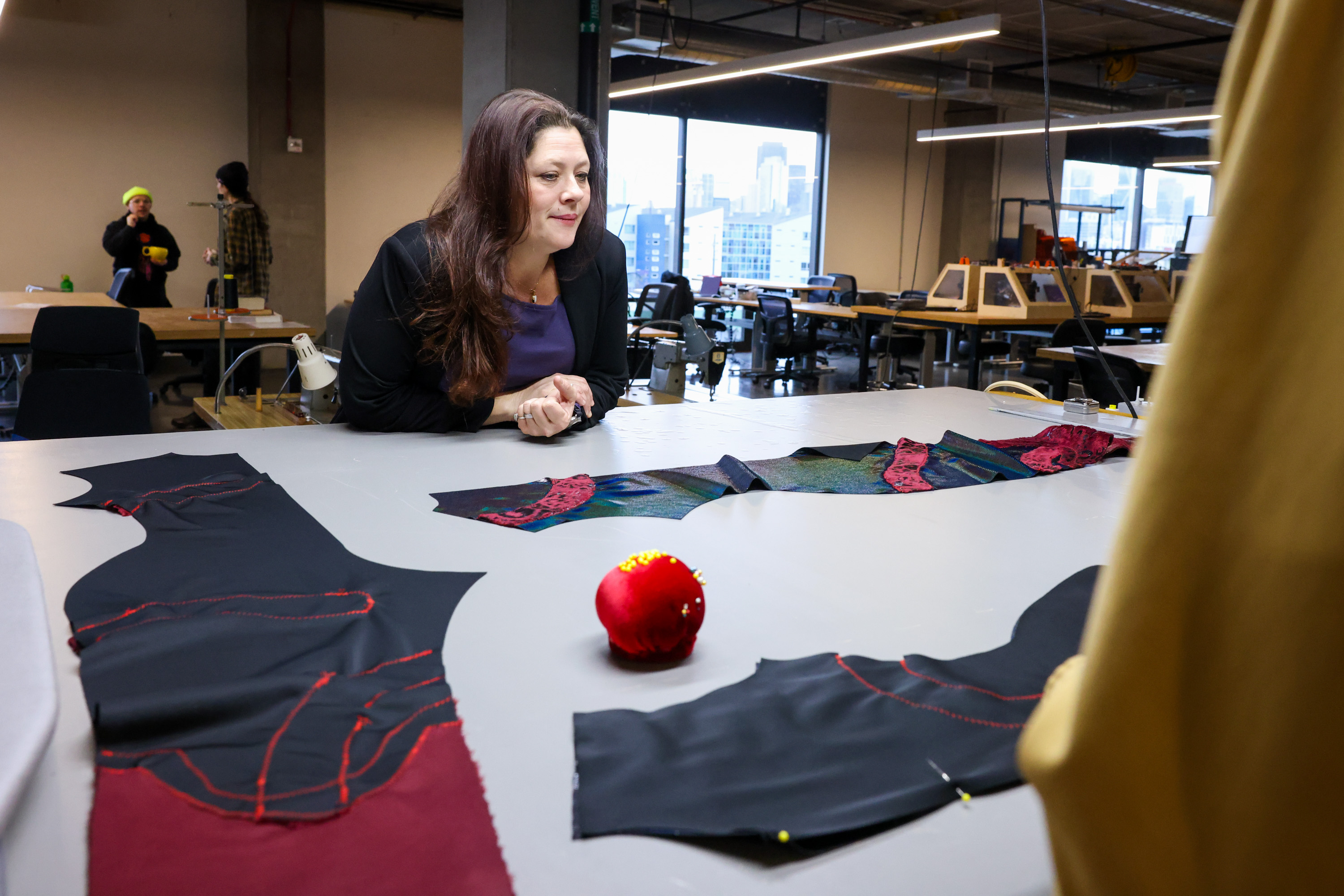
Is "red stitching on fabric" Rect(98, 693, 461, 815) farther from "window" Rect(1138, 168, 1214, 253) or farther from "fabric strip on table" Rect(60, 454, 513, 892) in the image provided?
"window" Rect(1138, 168, 1214, 253)

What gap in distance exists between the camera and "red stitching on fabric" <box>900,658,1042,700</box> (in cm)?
79

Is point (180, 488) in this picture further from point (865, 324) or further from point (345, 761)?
point (865, 324)

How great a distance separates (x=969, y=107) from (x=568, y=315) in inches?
450

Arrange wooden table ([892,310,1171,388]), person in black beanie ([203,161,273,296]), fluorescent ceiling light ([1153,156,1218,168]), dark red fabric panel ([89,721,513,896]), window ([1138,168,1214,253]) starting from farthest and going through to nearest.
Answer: window ([1138,168,1214,253]), fluorescent ceiling light ([1153,156,1218,168]), wooden table ([892,310,1171,388]), person in black beanie ([203,161,273,296]), dark red fabric panel ([89,721,513,896])

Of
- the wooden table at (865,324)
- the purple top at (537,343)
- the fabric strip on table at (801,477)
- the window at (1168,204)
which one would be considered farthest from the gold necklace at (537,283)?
the window at (1168,204)

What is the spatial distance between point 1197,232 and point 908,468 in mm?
3426

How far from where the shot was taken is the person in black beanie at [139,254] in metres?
6.55

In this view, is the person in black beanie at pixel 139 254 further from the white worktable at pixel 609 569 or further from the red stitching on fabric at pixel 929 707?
the red stitching on fabric at pixel 929 707

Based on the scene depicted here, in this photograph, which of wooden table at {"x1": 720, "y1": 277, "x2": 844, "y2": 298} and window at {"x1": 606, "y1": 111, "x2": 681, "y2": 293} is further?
window at {"x1": 606, "y1": 111, "x2": 681, "y2": 293}

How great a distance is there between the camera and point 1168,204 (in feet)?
49.7

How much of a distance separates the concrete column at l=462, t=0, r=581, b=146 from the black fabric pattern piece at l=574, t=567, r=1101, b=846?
4.01 meters

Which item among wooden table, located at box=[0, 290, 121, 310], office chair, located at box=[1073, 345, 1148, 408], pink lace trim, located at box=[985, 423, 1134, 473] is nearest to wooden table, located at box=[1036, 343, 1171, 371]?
office chair, located at box=[1073, 345, 1148, 408]

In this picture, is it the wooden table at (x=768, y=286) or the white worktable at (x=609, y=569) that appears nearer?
the white worktable at (x=609, y=569)

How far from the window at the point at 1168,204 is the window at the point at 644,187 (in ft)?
26.2
